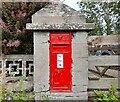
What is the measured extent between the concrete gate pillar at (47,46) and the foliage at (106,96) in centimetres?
36

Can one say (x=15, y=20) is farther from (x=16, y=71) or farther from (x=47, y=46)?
(x=47, y=46)

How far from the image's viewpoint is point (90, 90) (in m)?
5.31

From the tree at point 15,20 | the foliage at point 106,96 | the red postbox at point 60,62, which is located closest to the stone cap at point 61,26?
the red postbox at point 60,62

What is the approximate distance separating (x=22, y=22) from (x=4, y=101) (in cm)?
184

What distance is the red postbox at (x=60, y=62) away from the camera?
16.1 ft

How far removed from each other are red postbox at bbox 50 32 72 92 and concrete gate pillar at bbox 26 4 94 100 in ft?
0.22

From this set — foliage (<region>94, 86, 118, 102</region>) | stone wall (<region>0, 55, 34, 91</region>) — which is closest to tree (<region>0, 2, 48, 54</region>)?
stone wall (<region>0, 55, 34, 91</region>)

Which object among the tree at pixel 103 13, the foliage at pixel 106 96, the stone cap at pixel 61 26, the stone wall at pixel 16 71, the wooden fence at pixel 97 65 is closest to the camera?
the stone cap at pixel 61 26

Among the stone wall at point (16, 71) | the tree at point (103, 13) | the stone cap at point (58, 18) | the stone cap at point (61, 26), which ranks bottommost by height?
the stone wall at point (16, 71)

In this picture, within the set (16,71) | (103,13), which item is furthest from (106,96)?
(103,13)

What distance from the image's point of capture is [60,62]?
194 inches

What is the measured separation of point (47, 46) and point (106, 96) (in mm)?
1302

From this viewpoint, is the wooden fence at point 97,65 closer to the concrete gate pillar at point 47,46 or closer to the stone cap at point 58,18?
the concrete gate pillar at point 47,46

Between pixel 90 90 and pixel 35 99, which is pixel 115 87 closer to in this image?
pixel 90 90
